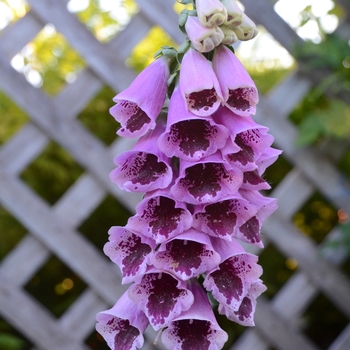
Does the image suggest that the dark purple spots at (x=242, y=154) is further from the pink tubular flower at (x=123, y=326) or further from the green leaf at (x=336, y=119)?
the green leaf at (x=336, y=119)

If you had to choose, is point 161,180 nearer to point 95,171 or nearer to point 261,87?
point 95,171

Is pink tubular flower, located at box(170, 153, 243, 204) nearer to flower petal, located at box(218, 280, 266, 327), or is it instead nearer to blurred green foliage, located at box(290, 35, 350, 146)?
flower petal, located at box(218, 280, 266, 327)

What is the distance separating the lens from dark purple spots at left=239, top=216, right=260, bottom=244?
45cm

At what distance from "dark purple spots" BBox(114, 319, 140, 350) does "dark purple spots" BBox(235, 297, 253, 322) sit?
91mm

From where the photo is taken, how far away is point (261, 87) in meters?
1.50

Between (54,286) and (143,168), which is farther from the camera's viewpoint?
(54,286)

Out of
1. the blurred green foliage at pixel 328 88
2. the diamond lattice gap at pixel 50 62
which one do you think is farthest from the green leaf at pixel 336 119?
the diamond lattice gap at pixel 50 62

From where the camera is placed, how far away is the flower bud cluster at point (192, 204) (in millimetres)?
417

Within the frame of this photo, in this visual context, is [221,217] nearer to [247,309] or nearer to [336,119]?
[247,309]

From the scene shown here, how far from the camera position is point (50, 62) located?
1440 mm

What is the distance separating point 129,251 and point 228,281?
0.30 feet

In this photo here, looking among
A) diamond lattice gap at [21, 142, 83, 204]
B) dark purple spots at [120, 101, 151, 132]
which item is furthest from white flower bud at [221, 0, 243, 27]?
diamond lattice gap at [21, 142, 83, 204]

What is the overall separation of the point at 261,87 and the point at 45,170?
675 millimetres

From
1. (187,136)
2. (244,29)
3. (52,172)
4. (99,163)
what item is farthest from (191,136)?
(52,172)
